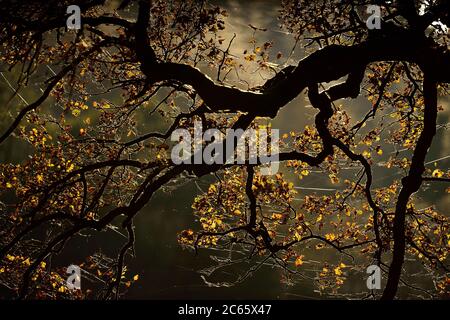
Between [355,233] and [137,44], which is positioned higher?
[137,44]

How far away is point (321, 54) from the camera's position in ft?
18.6

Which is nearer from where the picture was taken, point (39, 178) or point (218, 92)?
point (218, 92)

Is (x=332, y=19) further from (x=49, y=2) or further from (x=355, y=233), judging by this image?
Answer: (x=355, y=233)

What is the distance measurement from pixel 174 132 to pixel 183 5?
116 inches

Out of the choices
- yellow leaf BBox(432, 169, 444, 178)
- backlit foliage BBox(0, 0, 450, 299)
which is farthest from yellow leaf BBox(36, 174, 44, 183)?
Result: yellow leaf BBox(432, 169, 444, 178)

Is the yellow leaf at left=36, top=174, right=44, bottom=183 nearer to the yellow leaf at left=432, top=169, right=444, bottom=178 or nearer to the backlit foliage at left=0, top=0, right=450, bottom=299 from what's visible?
the backlit foliage at left=0, top=0, right=450, bottom=299

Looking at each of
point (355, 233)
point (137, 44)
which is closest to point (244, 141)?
point (355, 233)

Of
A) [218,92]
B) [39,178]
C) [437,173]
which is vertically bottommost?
[39,178]

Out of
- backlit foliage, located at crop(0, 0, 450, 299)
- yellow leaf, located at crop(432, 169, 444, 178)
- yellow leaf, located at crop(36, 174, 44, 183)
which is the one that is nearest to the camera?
backlit foliage, located at crop(0, 0, 450, 299)

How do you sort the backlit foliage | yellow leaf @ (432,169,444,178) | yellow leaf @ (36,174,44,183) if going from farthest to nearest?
yellow leaf @ (36,174,44,183) → yellow leaf @ (432,169,444,178) → the backlit foliage

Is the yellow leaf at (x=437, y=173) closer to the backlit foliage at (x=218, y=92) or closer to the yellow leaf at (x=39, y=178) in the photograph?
the backlit foliage at (x=218, y=92)

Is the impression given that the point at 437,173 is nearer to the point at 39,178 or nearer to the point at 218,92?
the point at 218,92

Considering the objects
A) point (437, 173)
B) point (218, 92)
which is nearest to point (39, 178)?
point (218, 92)
